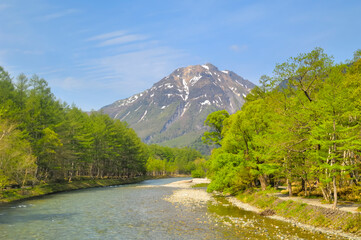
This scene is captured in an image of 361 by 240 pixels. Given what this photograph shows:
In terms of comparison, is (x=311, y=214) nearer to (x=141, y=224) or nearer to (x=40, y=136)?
(x=141, y=224)

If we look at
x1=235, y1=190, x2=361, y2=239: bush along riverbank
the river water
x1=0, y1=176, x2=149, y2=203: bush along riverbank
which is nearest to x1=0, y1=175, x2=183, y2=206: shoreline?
x1=0, y1=176, x2=149, y2=203: bush along riverbank

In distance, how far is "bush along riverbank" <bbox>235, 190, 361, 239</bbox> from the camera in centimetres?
2286

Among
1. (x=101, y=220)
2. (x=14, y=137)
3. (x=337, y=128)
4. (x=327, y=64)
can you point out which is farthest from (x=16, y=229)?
(x=327, y=64)

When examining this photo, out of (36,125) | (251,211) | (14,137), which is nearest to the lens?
(251,211)

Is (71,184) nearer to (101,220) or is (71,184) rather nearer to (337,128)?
(101,220)

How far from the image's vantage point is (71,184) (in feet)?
253

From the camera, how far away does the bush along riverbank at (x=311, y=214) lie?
22.9 metres

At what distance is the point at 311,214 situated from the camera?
27.4 meters

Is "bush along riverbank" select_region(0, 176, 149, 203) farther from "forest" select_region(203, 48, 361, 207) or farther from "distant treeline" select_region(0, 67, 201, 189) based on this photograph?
"forest" select_region(203, 48, 361, 207)

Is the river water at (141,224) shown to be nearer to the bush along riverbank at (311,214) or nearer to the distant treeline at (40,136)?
the bush along riverbank at (311,214)

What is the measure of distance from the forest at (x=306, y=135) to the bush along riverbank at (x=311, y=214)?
2039 mm

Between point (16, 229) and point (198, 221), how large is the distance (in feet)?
58.7

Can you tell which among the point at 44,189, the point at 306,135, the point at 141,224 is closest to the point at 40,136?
the point at 44,189

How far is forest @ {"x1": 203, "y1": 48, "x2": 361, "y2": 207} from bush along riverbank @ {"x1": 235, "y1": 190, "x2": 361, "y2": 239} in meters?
2.04
